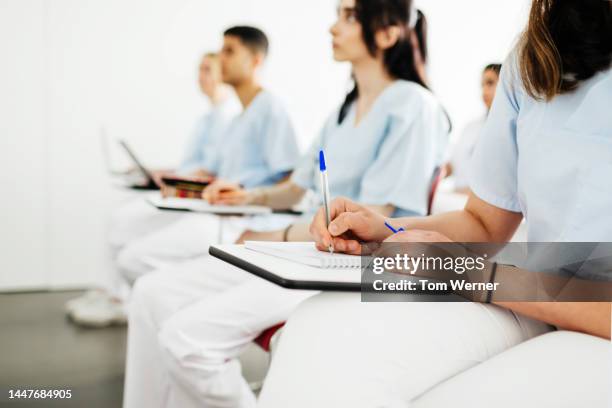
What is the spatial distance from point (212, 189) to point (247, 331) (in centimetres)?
57

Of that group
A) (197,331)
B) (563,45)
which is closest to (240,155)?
(197,331)

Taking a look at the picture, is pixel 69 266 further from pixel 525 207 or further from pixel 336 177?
pixel 525 207

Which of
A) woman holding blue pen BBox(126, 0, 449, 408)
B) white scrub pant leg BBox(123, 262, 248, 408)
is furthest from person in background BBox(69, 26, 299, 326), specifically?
white scrub pant leg BBox(123, 262, 248, 408)

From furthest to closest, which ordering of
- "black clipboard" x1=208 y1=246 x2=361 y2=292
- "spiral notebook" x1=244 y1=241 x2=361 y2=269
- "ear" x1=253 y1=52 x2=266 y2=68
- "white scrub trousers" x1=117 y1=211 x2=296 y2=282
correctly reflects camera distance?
1. "ear" x1=253 y1=52 x2=266 y2=68
2. "white scrub trousers" x1=117 y1=211 x2=296 y2=282
3. "spiral notebook" x1=244 y1=241 x2=361 y2=269
4. "black clipboard" x1=208 y1=246 x2=361 y2=292

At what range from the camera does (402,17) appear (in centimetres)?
181

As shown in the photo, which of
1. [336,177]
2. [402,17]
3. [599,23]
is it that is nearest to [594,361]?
[599,23]

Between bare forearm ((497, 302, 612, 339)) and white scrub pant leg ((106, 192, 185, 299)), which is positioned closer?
bare forearm ((497, 302, 612, 339))

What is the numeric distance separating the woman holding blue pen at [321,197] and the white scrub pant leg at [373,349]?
0.50 meters

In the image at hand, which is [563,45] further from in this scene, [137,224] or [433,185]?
[137,224]

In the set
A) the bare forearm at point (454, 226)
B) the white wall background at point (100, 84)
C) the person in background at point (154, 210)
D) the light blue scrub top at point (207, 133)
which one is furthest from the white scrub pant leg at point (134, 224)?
the bare forearm at point (454, 226)

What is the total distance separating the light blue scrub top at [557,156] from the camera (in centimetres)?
91

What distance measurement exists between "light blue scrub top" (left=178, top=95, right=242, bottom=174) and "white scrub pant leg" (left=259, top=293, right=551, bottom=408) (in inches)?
108

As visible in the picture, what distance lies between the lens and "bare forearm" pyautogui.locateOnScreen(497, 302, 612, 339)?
0.81m

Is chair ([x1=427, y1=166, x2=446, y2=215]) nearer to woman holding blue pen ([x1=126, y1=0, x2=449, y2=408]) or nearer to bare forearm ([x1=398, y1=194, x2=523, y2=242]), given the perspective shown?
woman holding blue pen ([x1=126, y1=0, x2=449, y2=408])
